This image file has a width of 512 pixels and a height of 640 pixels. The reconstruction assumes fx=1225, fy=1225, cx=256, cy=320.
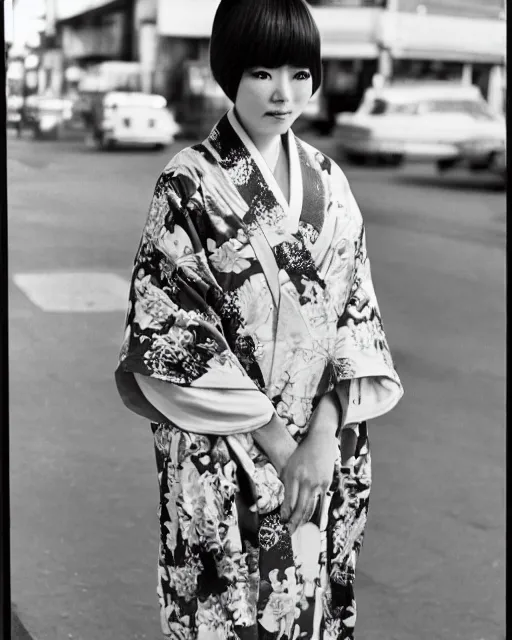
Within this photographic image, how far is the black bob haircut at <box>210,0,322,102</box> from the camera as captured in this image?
5.31ft

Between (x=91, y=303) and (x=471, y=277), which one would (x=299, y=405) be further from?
(x=471, y=277)

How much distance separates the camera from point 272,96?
1.63 meters

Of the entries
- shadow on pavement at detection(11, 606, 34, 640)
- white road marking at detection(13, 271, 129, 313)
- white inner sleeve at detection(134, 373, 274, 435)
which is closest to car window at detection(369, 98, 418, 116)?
white inner sleeve at detection(134, 373, 274, 435)

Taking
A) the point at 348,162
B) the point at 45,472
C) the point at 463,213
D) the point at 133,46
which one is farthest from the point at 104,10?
the point at 463,213

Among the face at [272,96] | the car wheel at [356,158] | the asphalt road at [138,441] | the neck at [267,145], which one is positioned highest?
→ the face at [272,96]

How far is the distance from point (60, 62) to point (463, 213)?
531 centimetres

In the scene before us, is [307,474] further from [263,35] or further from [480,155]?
[480,155]

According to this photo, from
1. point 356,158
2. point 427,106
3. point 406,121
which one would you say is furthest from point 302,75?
point 406,121

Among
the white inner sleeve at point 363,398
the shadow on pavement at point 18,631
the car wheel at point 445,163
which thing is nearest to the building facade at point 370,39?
the white inner sleeve at point 363,398

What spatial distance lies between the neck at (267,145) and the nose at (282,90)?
73 mm

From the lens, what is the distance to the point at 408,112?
10.2ft

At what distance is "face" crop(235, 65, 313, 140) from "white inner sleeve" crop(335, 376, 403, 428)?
14.4 inches

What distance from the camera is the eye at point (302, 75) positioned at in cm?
165

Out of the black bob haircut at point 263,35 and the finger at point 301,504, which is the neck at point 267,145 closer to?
the black bob haircut at point 263,35
